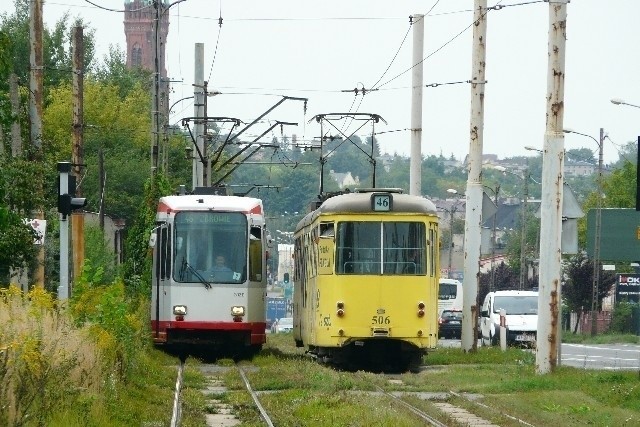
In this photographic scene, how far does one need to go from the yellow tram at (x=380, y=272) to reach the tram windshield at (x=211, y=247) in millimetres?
2929

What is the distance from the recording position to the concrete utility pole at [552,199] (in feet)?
70.4

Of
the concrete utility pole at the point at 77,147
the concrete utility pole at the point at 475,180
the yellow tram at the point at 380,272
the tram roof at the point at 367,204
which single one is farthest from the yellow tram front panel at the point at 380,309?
the concrete utility pole at the point at 77,147

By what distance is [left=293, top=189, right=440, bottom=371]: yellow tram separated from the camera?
23.4 m

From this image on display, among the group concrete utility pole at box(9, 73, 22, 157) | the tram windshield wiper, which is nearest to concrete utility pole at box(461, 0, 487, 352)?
the tram windshield wiper

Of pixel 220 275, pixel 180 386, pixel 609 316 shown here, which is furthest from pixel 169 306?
pixel 609 316

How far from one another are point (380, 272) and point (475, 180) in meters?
4.76

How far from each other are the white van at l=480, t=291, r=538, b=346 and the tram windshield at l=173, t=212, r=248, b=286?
12974mm

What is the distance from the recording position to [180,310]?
84.7ft

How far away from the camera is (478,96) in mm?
27266

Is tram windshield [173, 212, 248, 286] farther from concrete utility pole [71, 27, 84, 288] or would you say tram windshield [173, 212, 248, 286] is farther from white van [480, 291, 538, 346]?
white van [480, 291, 538, 346]

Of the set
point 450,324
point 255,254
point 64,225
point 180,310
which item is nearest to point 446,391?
point 64,225

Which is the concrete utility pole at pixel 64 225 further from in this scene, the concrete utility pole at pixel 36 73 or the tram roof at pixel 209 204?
the concrete utility pole at pixel 36 73

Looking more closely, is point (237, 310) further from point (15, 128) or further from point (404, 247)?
point (15, 128)

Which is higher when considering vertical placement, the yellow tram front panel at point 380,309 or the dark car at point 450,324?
the yellow tram front panel at point 380,309
